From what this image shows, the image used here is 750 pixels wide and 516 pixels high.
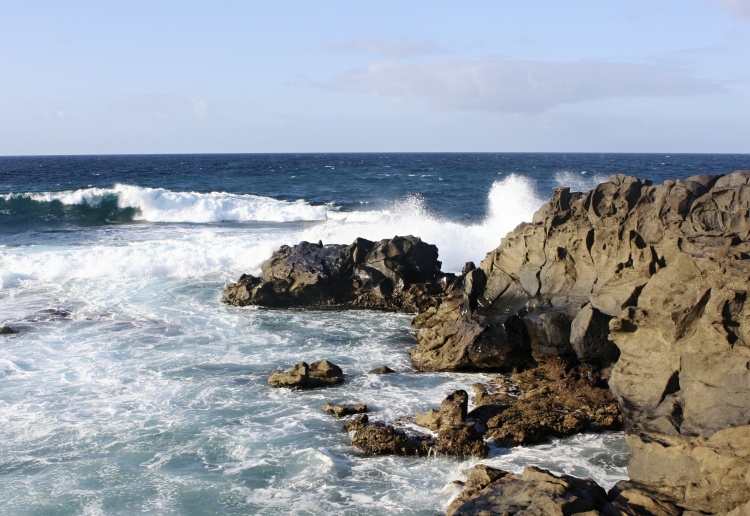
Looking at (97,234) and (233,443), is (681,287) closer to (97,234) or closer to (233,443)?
(233,443)

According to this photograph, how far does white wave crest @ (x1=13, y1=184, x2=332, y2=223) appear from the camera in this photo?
122ft

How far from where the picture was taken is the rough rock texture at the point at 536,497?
718 cm

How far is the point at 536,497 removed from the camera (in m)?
7.38

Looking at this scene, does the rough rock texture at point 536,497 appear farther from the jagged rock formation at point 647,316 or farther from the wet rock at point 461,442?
the wet rock at point 461,442

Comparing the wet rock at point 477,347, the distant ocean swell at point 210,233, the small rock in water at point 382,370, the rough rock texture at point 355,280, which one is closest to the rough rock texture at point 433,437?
the small rock in water at point 382,370

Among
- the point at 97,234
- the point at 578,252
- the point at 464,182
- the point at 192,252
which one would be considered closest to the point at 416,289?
the point at 578,252

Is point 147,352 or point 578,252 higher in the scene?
point 578,252

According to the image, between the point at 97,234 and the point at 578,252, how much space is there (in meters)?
22.7

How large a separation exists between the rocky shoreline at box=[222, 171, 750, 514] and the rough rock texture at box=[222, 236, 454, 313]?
0.98 feet

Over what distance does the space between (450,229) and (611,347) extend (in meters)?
14.7

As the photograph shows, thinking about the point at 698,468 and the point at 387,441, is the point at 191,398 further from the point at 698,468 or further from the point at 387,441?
the point at 698,468

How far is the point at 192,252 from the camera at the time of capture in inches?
957

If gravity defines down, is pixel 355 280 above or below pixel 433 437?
above

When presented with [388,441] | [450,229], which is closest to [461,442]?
[388,441]
